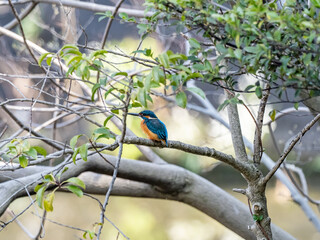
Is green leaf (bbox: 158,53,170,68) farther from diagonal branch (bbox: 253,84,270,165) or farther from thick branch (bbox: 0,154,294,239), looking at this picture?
thick branch (bbox: 0,154,294,239)

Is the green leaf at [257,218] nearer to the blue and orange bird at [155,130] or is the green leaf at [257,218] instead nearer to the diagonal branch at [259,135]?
the diagonal branch at [259,135]

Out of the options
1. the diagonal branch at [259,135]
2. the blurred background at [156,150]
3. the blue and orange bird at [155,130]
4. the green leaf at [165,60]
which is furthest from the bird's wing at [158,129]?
the blurred background at [156,150]

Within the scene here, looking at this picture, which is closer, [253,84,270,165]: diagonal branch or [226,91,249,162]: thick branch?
[253,84,270,165]: diagonal branch

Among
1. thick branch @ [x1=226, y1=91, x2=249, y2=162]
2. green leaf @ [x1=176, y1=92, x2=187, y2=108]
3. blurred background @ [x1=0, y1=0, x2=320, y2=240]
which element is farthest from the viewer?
blurred background @ [x1=0, y1=0, x2=320, y2=240]

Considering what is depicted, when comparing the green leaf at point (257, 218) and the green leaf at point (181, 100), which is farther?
the green leaf at point (257, 218)

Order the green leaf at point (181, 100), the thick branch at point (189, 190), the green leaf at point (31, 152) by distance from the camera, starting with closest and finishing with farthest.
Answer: the green leaf at point (181, 100) < the green leaf at point (31, 152) < the thick branch at point (189, 190)

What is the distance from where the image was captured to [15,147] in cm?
92

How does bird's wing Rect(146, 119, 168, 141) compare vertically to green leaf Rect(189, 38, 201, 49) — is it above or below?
below

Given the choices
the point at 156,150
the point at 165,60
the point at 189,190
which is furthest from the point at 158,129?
the point at 156,150

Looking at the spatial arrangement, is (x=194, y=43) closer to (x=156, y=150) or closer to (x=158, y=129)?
(x=158, y=129)

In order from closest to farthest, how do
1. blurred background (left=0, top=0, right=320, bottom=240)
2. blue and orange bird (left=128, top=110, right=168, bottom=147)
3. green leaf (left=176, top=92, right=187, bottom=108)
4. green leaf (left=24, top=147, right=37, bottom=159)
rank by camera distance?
green leaf (left=176, top=92, right=187, bottom=108) → green leaf (left=24, top=147, right=37, bottom=159) → blue and orange bird (left=128, top=110, right=168, bottom=147) → blurred background (left=0, top=0, right=320, bottom=240)

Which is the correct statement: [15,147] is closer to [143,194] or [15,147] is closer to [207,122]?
[143,194]

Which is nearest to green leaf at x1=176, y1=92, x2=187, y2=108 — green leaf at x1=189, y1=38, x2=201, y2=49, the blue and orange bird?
green leaf at x1=189, y1=38, x2=201, y2=49

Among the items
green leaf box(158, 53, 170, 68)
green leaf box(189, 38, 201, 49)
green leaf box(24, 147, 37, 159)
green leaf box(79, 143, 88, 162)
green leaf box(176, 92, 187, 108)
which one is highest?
green leaf box(189, 38, 201, 49)
